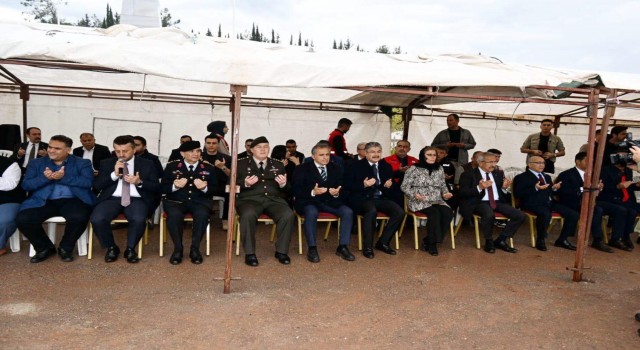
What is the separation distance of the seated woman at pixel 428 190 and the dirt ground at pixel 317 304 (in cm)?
62

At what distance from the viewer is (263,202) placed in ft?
18.6

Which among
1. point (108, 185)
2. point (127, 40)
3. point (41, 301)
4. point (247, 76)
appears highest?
point (127, 40)

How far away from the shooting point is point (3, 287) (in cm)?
414

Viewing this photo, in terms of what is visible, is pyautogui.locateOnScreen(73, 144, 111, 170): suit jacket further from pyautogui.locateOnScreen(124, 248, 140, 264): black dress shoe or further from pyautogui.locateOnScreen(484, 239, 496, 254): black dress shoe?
pyautogui.locateOnScreen(484, 239, 496, 254): black dress shoe

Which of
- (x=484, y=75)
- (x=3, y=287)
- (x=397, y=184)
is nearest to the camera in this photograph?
(x=3, y=287)

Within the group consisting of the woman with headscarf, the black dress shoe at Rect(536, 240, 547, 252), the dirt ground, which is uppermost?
the woman with headscarf

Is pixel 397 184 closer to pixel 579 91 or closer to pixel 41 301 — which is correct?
pixel 579 91

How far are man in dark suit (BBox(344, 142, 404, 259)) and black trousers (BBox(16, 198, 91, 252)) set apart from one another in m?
3.05

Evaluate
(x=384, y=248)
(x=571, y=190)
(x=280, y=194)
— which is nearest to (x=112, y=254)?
(x=280, y=194)

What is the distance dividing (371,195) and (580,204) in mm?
3049

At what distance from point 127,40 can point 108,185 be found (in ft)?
5.83

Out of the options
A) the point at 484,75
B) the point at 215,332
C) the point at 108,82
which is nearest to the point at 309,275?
the point at 215,332

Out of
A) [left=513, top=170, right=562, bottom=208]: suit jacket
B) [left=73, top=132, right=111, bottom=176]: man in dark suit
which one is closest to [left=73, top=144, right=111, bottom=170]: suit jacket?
[left=73, top=132, right=111, bottom=176]: man in dark suit

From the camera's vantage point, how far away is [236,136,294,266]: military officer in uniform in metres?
5.25
